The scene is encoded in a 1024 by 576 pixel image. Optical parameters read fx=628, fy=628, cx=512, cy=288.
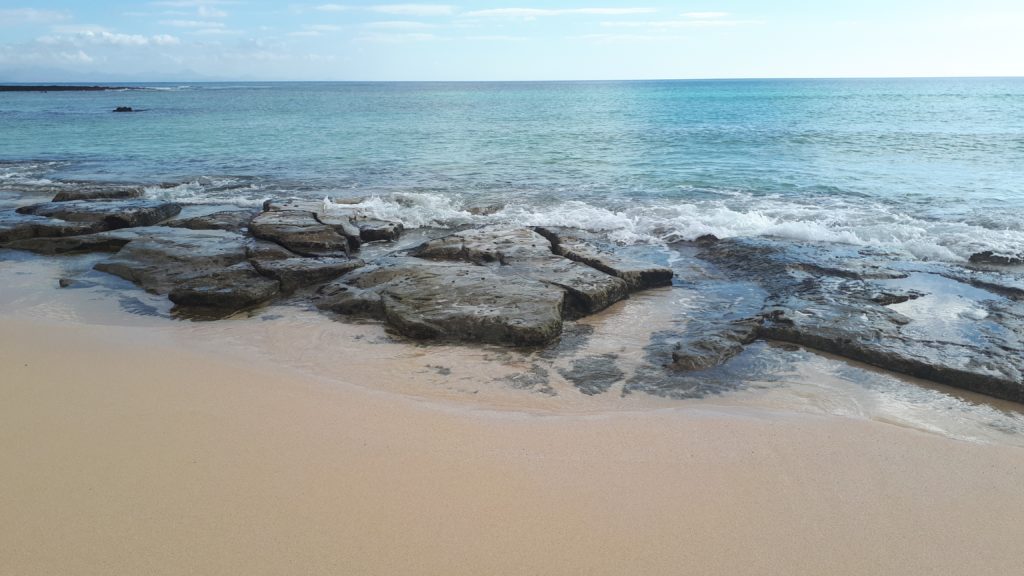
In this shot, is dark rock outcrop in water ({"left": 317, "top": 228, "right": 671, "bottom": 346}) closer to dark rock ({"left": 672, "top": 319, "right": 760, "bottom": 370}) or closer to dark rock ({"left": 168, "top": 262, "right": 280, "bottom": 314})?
dark rock ({"left": 168, "top": 262, "right": 280, "bottom": 314})

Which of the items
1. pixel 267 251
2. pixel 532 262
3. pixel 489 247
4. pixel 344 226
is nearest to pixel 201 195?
pixel 344 226

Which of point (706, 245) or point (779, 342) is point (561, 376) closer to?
point (779, 342)

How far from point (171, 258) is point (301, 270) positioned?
156 cm

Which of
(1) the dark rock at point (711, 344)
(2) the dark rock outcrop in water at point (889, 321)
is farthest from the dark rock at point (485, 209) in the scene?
(1) the dark rock at point (711, 344)

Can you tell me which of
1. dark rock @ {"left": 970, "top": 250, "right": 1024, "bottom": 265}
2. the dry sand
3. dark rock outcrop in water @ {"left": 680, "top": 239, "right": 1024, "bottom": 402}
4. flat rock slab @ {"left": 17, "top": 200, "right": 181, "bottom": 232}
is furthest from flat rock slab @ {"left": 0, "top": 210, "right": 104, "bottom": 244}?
dark rock @ {"left": 970, "top": 250, "right": 1024, "bottom": 265}

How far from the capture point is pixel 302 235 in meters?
7.49

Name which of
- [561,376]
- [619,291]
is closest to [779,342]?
[619,291]

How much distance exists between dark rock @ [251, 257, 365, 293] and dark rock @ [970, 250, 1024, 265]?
6838 mm

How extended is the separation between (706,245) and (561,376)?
4529mm

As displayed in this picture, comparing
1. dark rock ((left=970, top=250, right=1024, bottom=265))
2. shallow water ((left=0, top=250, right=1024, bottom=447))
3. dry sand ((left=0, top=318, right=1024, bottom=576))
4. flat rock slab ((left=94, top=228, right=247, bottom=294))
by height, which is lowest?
shallow water ((left=0, top=250, right=1024, bottom=447))

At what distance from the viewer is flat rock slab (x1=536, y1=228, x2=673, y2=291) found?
19.9ft

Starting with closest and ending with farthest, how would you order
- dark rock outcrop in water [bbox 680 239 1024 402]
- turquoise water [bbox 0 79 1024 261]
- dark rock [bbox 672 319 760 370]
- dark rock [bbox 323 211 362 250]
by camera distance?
1. dark rock outcrop in water [bbox 680 239 1024 402]
2. dark rock [bbox 672 319 760 370]
3. dark rock [bbox 323 211 362 250]
4. turquoise water [bbox 0 79 1024 261]

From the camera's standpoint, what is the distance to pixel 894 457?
10.4 ft

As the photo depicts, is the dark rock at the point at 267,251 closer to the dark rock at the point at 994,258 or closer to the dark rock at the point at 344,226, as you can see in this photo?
the dark rock at the point at 344,226
